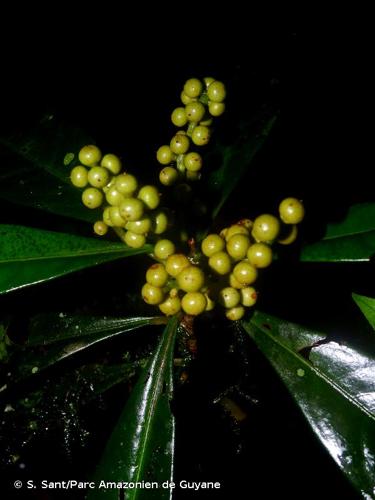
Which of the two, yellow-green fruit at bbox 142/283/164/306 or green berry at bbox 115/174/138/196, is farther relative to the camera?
yellow-green fruit at bbox 142/283/164/306

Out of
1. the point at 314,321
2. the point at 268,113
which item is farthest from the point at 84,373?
the point at 268,113

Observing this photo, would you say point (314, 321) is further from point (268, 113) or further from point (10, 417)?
point (10, 417)

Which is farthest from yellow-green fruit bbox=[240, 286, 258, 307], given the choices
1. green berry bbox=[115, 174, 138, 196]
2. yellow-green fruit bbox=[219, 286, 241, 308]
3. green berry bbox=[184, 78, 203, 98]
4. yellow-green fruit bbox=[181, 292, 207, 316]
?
green berry bbox=[184, 78, 203, 98]

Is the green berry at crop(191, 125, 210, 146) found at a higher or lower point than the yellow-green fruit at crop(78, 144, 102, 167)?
higher

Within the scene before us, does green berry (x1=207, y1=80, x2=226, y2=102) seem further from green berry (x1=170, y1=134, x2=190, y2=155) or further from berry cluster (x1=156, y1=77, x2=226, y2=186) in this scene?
green berry (x1=170, y1=134, x2=190, y2=155)

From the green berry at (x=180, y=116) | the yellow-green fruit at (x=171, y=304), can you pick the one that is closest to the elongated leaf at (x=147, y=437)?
the yellow-green fruit at (x=171, y=304)

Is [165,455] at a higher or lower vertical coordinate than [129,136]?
lower

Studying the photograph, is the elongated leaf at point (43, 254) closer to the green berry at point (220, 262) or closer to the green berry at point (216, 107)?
the green berry at point (220, 262)
